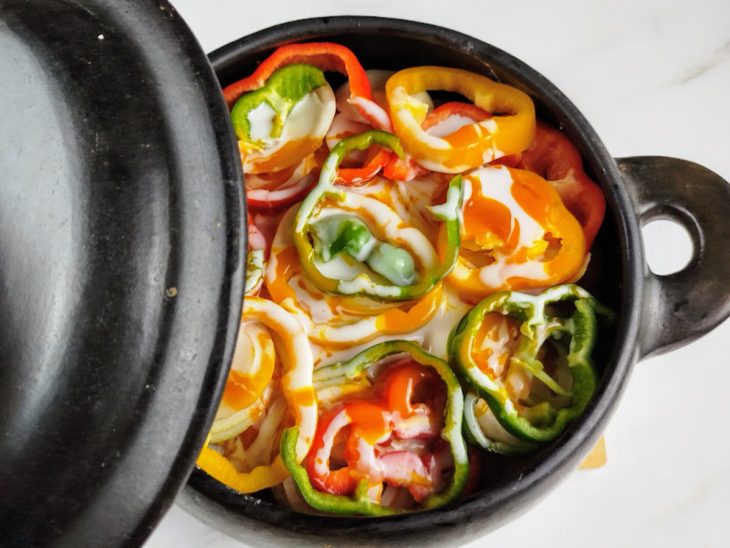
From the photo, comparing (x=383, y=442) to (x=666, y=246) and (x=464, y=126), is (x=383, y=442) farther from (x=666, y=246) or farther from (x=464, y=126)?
(x=666, y=246)

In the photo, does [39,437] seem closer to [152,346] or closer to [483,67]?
[152,346]

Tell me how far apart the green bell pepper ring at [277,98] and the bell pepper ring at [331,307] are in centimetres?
15

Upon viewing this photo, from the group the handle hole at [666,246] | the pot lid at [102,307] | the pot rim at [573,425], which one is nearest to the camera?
the pot lid at [102,307]

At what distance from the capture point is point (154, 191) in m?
1.12

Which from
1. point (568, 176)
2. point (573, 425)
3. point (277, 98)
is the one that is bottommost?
point (573, 425)

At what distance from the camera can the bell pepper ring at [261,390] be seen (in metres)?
1.46

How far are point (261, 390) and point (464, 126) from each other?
52 cm

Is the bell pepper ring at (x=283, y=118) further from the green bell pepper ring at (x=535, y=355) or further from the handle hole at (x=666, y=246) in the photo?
the handle hole at (x=666, y=246)

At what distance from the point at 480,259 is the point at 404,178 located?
0.58 feet

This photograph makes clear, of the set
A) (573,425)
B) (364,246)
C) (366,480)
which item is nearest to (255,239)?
(364,246)

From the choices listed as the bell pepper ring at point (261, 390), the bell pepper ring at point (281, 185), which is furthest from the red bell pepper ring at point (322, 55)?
the bell pepper ring at point (261, 390)

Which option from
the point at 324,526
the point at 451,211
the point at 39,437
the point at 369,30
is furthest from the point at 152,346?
the point at 369,30

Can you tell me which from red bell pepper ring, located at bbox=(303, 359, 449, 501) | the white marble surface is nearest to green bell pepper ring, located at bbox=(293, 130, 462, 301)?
red bell pepper ring, located at bbox=(303, 359, 449, 501)

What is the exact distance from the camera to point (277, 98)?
5.23 ft
